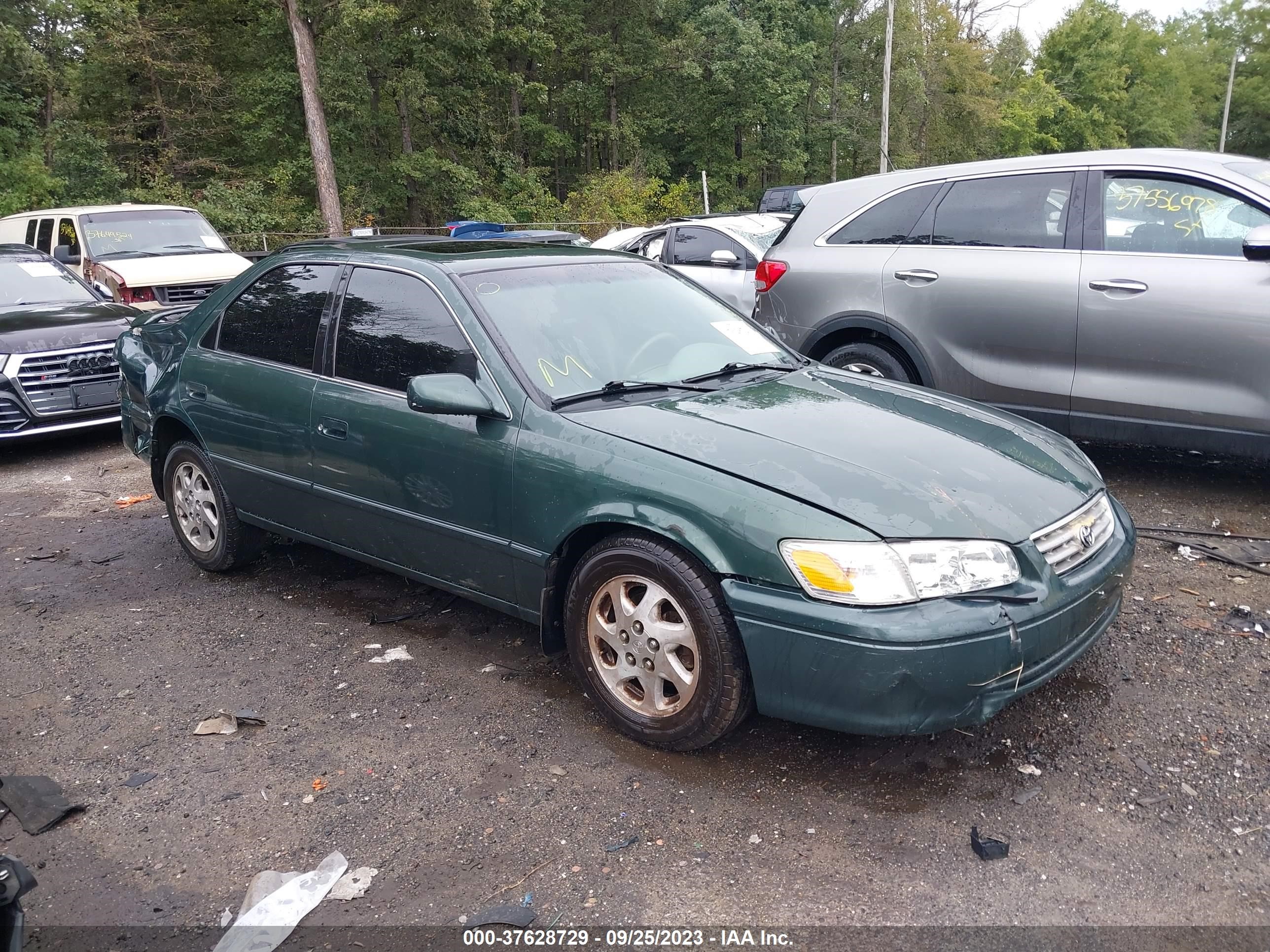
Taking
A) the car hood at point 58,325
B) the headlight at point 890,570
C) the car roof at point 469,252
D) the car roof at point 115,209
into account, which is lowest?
the headlight at point 890,570

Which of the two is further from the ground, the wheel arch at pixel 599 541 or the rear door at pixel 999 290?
the rear door at pixel 999 290

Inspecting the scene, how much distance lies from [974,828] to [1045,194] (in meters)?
4.19

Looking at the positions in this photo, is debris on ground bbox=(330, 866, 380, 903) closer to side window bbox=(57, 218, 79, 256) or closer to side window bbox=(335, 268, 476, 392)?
side window bbox=(335, 268, 476, 392)

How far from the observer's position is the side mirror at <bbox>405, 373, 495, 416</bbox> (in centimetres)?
352

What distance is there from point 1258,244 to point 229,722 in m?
5.11

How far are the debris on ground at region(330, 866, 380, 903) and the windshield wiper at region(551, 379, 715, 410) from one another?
1.62 m

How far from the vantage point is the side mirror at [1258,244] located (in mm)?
4816

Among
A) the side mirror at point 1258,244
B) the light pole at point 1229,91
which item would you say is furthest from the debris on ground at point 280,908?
the light pole at point 1229,91

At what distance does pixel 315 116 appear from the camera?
24.8 m

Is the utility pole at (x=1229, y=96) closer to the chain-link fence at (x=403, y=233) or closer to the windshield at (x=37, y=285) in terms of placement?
the chain-link fence at (x=403, y=233)

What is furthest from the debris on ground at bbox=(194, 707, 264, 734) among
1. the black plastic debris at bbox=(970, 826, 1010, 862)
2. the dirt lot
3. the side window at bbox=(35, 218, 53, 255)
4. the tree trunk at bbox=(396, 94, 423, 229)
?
the tree trunk at bbox=(396, 94, 423, 229)

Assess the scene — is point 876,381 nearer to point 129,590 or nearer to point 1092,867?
point 1092,867

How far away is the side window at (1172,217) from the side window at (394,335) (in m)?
3.78

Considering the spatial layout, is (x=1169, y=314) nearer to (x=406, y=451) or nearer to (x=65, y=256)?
(x=406, y=451)
